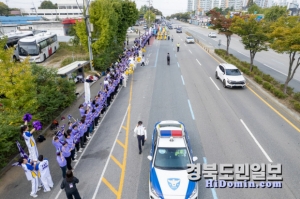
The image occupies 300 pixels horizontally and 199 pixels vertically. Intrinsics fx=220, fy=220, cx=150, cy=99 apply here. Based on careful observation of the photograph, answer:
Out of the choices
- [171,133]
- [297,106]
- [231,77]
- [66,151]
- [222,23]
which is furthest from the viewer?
[222,23]

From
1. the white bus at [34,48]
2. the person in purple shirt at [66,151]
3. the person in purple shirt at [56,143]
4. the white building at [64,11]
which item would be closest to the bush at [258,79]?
the person in purple shirt at [66,151]

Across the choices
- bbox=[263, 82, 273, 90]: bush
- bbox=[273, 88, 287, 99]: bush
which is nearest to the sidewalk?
bbox=[273, 88, 287, 99]: bush

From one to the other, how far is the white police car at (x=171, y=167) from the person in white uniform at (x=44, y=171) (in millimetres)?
3724

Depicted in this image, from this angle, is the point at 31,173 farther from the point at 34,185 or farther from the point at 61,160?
the point at 61,160

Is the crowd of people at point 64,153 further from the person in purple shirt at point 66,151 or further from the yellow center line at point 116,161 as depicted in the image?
the yellow center line at point 116,161

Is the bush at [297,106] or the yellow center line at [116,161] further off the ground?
the bush at [297,106]

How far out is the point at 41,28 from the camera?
49.3 meters

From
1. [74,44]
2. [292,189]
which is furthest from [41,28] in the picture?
[292,189]

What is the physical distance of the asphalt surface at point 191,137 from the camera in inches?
325

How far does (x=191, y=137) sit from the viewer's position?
1147 centimetres

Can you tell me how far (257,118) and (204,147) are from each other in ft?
16.3

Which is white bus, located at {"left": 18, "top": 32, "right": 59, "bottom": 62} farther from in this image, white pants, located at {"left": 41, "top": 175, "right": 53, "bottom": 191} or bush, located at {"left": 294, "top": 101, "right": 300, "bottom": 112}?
bush, located at {"left": 294, "top": 101, "right": 300, "bottom": 112}

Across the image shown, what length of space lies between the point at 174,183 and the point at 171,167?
68 cm

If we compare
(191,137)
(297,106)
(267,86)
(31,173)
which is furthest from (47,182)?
(267,86)
